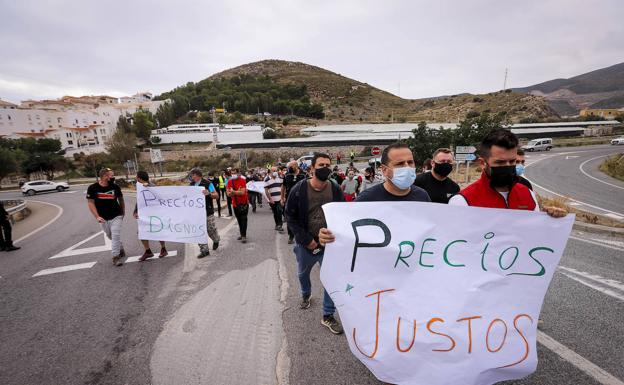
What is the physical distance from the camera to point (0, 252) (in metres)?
6.61

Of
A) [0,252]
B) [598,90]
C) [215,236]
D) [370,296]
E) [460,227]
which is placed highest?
[598,90]

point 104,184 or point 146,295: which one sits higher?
point 104,184

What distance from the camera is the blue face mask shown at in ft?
7.39

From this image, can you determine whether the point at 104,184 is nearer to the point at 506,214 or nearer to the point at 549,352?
the point at 506,214

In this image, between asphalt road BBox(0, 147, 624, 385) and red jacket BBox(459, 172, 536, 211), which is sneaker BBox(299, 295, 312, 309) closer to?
asphalt road BBox(0, 147, 624, 385)

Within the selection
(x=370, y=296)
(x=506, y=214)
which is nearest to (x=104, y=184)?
(x=370, y=296)

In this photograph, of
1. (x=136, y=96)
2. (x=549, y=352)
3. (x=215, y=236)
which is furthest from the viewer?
(x=136, y=96)

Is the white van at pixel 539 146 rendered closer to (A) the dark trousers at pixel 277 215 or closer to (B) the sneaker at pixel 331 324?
(A) the dark trousers at pixel 277 215

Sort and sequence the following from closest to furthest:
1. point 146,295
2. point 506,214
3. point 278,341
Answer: point 506,214 → point 278,341 → point 146,295

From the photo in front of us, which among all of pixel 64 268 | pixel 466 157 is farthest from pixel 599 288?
pixel 466 157

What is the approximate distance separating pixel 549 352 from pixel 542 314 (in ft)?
2.37

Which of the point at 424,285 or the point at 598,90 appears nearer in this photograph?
the point at 424,285

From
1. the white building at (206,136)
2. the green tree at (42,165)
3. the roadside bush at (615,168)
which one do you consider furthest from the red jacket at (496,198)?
the white building at (206,136)

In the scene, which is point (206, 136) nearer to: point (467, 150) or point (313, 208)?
point (467, 150)
